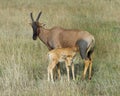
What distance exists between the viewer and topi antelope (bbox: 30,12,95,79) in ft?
31.0

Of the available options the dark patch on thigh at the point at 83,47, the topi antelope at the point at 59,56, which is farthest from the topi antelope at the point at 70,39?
the topi antelope at the point at 59,56

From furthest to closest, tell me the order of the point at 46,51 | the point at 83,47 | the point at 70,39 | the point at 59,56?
the point at 46,51, the point at 70,39, the point at 83,47, the point at 59,56

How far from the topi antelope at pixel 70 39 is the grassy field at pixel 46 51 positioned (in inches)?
20.3

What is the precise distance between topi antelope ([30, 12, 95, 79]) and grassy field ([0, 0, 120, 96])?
0.52 metres

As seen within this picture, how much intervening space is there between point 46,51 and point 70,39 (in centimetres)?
A: 217

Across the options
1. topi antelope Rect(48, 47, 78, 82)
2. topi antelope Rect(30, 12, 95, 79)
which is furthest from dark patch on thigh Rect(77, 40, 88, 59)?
topi antelope Rect(48, 47, 78, 82)

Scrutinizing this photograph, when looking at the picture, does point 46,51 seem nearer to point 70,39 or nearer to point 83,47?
point 70,39

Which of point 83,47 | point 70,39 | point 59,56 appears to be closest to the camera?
point 59,56

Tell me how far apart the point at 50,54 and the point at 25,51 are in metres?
2.78

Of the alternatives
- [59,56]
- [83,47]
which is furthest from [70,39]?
[59,56]

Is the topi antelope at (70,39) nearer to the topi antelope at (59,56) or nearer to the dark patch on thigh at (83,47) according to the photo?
the dark patch on thigh at (83,47)

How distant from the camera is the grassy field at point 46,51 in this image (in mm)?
8156

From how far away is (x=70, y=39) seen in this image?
9.77m

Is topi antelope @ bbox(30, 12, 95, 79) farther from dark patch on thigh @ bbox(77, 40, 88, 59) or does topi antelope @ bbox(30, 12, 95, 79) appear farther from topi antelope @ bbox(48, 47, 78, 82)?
topi antelope @ bbox(48, 47, 78, 82)
